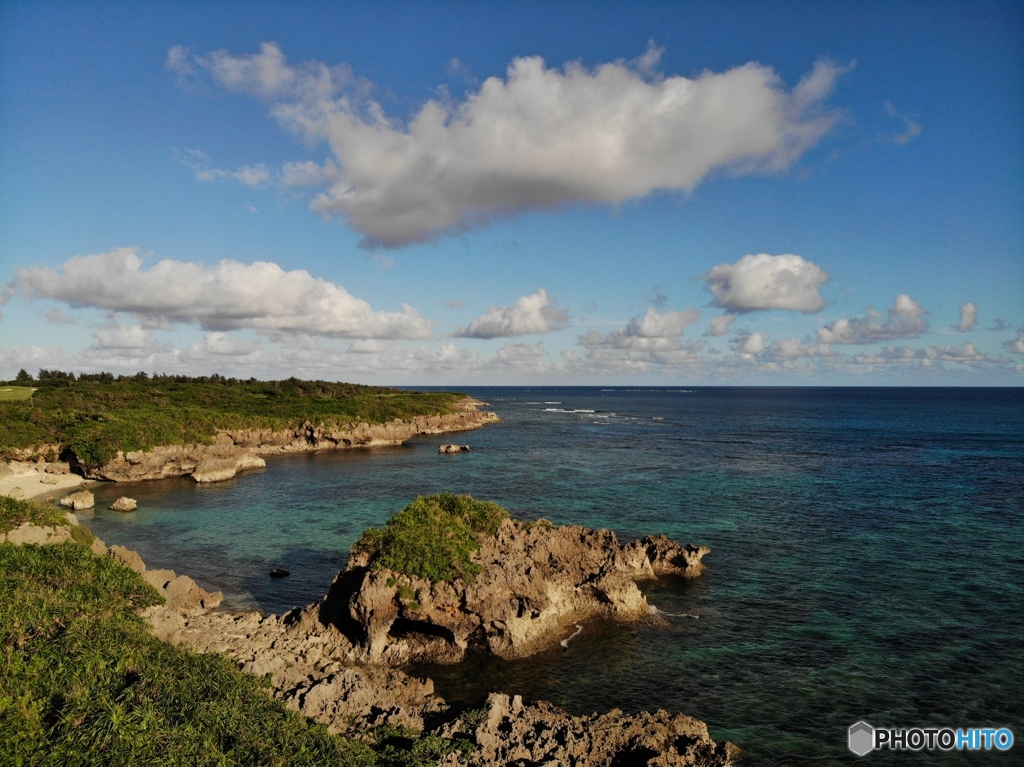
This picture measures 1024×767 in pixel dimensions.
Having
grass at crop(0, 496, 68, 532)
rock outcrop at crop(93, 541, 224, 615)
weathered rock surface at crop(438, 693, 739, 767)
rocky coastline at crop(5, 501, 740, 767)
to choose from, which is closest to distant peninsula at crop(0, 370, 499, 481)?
grass at crop(0, 496, 68, 532)

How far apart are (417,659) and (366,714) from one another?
6.72 metres

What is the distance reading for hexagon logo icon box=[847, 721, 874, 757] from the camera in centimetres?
1883

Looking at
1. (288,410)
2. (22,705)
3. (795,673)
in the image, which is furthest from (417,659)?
(288,410)

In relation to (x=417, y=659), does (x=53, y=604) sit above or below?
above

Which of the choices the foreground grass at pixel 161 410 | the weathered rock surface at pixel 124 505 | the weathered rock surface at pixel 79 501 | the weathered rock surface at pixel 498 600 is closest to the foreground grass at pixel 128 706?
the weathered rock surface at pixel 498 600

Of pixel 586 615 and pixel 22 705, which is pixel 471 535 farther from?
pixel 22 705

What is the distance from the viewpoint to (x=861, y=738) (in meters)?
19.3

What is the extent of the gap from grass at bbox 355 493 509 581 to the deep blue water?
437 centimetres

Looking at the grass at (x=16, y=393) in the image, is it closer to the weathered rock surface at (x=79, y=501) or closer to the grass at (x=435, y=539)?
the weathered rock surface at (x=79, y=501)

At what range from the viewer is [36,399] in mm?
85562

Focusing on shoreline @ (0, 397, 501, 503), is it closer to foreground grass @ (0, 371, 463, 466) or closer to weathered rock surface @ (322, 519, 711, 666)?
foreground grass @ (0, 371, 463, 466)

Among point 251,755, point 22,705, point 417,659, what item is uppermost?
point 22,705

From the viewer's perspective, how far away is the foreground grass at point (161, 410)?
2633 inches

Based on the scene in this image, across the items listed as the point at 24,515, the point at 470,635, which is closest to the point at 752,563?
the point at 470,635
